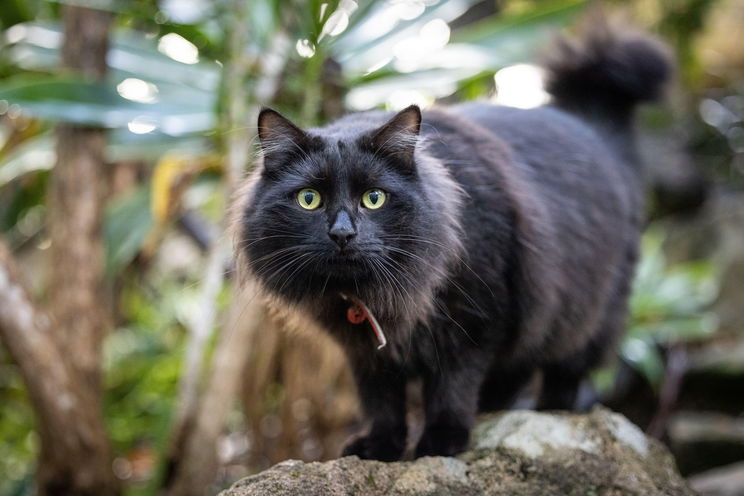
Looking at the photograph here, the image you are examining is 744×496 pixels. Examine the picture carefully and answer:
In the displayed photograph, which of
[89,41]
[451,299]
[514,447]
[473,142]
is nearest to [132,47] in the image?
[89,41]

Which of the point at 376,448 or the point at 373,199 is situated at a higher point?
the point at 373,199

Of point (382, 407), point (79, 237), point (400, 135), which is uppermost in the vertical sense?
point (400, 135)

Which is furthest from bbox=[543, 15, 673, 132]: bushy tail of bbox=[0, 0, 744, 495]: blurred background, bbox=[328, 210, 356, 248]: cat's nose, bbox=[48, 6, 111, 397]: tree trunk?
bbox=[48, 6, 111, 397]: tree trunk

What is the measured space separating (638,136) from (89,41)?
3010 millimetres

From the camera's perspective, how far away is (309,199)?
231 cm

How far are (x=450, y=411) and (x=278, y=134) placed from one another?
3.43ft

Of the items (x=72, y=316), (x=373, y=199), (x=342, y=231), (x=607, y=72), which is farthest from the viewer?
(x=72, y=316)

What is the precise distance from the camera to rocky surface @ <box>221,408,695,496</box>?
2121mm

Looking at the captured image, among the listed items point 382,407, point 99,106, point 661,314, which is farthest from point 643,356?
point 99,106

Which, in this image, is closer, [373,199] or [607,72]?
[373,199]

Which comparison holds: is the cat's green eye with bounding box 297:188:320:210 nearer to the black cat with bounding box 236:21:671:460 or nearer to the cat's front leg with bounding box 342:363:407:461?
the black cat with bounding box 236:21:671:460

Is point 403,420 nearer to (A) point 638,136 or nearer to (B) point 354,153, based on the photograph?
(B) point 354,153

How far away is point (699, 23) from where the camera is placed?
754 centimetres

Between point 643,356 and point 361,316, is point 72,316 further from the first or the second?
point 643,356
